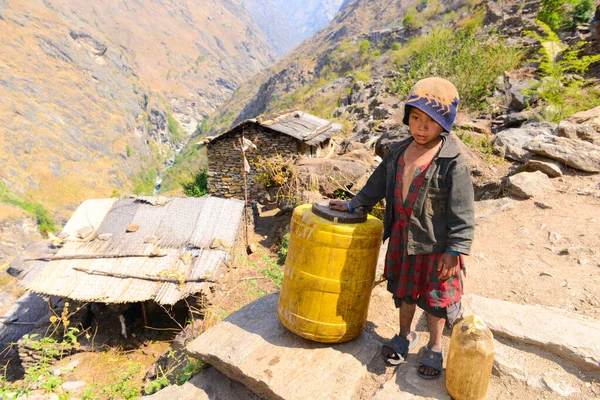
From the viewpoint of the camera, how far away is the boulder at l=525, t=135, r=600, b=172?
4910mm

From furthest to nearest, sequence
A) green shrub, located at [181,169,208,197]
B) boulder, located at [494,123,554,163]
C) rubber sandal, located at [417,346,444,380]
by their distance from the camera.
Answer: green shrub, located at [181,169,208,197]
boulder, located at [494,123,554,163]
rubber sandal, located at [417,346,444,380]

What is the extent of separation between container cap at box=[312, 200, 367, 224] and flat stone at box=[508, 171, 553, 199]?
363 cm

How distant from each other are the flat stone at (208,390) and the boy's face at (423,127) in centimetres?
217

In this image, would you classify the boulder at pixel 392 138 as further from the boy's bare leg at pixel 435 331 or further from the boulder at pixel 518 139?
the boy's bare leg at pixel 435 331

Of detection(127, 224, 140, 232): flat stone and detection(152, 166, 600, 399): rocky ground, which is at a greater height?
detection(152, 166, 600, 399): rocky ground

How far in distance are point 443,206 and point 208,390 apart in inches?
87.9

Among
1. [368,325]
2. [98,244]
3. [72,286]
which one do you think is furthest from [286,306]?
[98,244]

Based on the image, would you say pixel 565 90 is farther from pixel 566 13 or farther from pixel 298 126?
pixel 298 126

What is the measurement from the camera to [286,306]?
2432 millimetres

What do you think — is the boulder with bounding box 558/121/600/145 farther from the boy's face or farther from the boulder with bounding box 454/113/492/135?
the boy's face

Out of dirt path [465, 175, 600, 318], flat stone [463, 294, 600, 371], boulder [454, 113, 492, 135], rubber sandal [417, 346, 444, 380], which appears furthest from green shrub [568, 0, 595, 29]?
rubber sandal [417, 346, 444, 380]

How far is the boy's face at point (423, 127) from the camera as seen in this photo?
190cm

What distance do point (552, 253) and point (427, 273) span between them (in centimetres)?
234

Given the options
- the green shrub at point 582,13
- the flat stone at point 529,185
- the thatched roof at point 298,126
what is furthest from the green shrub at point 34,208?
the green shrub at point 582,13
